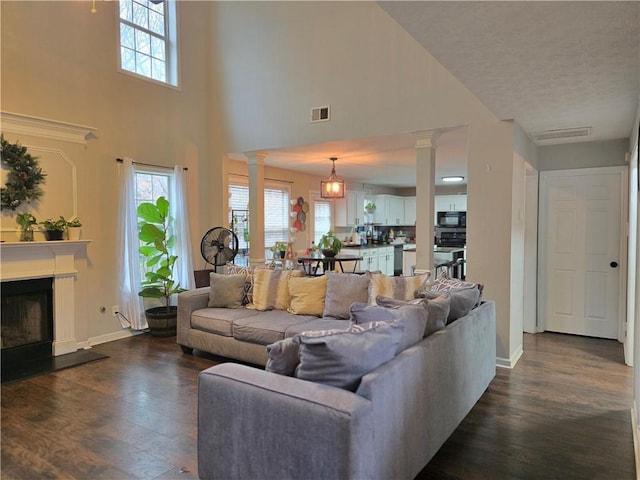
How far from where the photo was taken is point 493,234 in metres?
4.06

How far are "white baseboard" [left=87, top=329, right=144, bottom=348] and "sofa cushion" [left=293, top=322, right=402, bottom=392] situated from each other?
386cm

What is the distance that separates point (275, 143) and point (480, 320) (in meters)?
3.60

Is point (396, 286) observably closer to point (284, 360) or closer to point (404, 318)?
point (404, 318)

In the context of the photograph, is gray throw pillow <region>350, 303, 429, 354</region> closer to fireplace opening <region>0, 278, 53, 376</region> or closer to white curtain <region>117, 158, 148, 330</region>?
fireplace opening <region>0, 278, 53, 376</region>

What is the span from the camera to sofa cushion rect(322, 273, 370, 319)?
384 centimetres

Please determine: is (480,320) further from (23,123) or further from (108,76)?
(108,76)

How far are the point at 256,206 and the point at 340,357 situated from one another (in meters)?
4.46

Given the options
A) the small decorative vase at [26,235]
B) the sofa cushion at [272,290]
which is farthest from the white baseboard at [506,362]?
the small decorative vase at [26,235]

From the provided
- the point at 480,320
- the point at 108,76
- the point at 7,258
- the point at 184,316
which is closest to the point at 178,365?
the point at 184,316

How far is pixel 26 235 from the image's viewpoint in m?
4.17

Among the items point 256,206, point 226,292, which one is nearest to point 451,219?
point 256,206

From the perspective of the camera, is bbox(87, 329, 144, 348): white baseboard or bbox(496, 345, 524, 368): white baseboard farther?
bbox(87, 329, 144, 348): white baseboard

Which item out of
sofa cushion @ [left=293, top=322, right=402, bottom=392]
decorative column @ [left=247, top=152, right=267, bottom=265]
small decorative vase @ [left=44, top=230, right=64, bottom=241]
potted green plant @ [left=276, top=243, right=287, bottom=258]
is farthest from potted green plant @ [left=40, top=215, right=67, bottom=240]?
sofa cushion @ [left=293, top=322, right=402, bottom=392]

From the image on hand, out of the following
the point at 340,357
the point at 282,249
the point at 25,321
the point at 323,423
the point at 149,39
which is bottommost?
the point at 25,321
